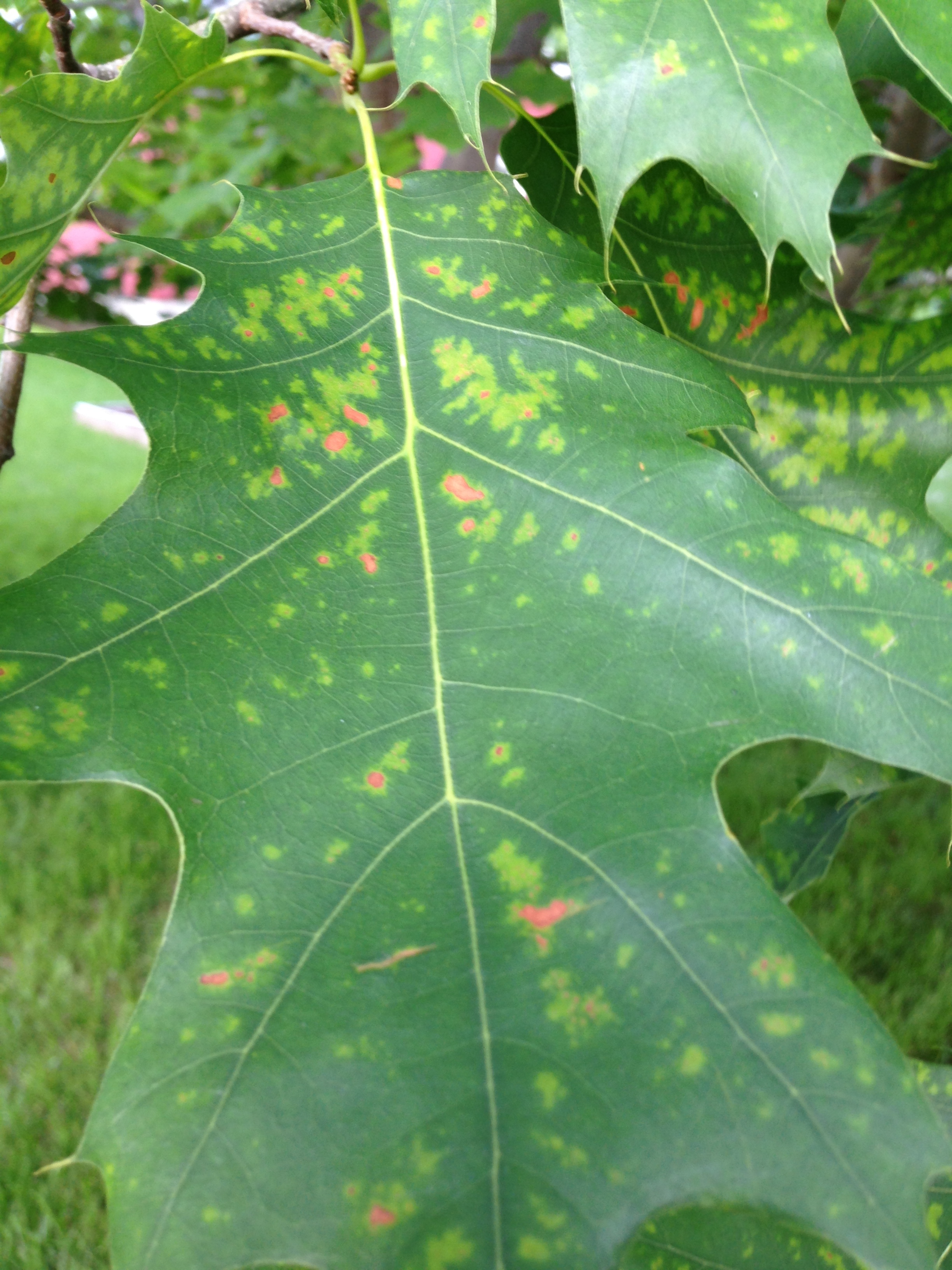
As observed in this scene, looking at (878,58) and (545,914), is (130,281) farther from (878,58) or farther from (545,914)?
(545,914)

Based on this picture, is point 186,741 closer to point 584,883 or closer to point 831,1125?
point 584,883

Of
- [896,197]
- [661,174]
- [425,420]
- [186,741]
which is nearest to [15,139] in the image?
[425,420]

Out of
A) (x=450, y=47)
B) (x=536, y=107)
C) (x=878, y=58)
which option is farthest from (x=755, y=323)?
(x=536, y=107)

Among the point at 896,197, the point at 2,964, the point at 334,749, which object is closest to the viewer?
the point at 334,749

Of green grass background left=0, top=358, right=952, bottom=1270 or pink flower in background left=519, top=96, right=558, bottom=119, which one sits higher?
pink flower in background left=519, top=96, right=558, bottom=119

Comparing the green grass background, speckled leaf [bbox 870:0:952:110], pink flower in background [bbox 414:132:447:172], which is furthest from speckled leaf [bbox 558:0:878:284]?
pink flower in background [bbox 414:132:447:172]

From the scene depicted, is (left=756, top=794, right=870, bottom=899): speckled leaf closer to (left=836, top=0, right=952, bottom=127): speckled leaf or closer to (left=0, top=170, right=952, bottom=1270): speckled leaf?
(left=0, top=170, right=952, bottom=1270): speckled leaf
